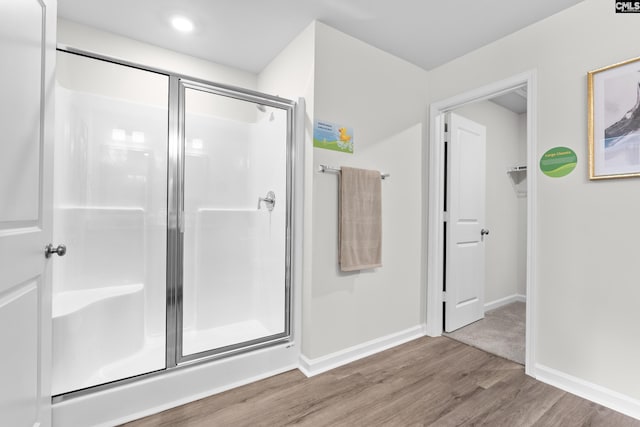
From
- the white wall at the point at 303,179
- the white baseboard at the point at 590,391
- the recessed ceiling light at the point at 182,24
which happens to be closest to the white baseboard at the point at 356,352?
the white wall at the point at 303,179

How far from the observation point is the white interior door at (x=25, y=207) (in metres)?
0.93

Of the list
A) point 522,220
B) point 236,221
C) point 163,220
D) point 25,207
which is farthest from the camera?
point 522,220

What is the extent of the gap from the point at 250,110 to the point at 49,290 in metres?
1.64

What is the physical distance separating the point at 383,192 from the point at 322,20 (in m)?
1.35

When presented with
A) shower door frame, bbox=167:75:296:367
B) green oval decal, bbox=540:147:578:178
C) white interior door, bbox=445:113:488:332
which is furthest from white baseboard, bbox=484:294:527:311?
shower door frame, bbox=167:75:296:367

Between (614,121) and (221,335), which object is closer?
(614,121)

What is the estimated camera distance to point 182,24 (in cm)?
215

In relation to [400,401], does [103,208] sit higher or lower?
higher

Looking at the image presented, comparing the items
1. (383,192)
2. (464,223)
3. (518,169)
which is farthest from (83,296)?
(518,169)

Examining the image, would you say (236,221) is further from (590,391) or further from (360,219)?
(590,391)

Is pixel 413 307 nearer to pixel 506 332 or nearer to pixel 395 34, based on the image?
pixel 506 332

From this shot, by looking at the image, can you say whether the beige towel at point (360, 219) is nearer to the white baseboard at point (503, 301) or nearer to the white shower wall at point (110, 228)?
the white shower wall at point (110, 228)

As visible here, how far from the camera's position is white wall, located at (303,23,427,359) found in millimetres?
2047

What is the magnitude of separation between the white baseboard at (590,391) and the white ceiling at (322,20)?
238 centimetres
